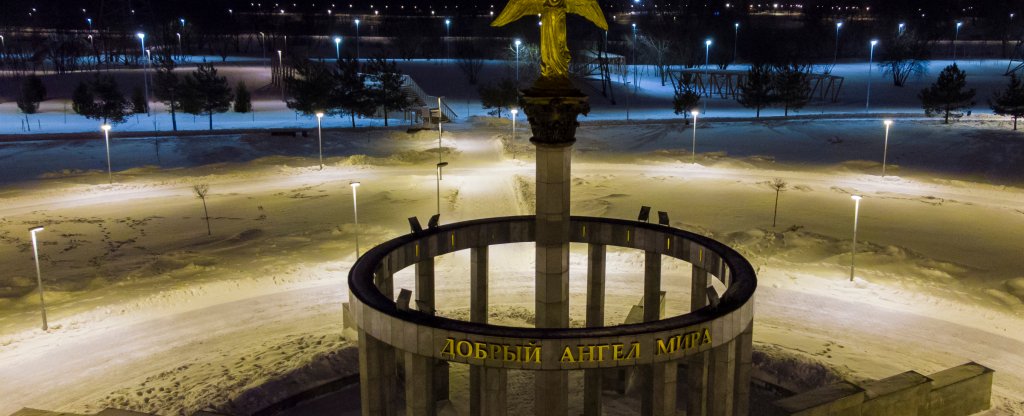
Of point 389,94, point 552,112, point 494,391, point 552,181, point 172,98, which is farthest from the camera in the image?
point 389,94

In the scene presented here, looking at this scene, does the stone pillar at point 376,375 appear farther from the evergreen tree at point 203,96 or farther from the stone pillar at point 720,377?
the evergreen tree at point 203,96

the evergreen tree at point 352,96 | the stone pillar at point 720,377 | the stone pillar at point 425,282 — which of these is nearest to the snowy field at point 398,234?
the stone pillar at point 425,282

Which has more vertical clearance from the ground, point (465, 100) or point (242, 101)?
point (242, 101)

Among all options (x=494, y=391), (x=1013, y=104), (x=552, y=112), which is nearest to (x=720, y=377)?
(x=494, y=391)

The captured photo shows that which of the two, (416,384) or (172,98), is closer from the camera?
(416,384)

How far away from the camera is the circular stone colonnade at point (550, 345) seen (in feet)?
55.6

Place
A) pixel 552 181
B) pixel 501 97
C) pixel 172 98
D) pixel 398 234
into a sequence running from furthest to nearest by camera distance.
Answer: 1. pixel 501 97
2. pixel 172 98
3. pixel 398 234
4. pixel 552 181

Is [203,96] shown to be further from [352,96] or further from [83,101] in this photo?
[352,96]

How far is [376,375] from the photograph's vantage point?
1870 cm

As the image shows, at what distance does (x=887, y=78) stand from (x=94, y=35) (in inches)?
5169

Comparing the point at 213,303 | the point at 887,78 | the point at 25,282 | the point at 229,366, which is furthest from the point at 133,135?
the point at 887,78

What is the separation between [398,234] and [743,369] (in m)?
24.9

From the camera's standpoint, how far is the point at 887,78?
11900 centimetres

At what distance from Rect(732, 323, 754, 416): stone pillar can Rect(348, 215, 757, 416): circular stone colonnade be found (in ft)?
0.10
